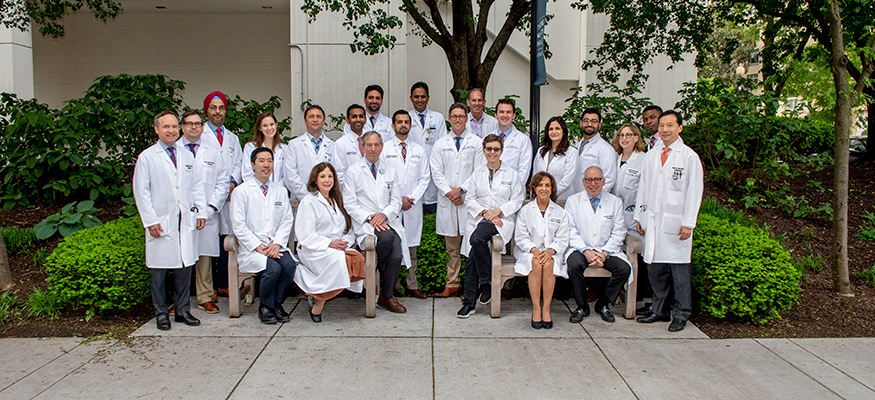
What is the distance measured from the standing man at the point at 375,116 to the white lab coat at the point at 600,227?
2.50 metres

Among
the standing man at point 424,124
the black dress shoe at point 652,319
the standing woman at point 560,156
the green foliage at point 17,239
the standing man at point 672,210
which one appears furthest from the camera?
the green foliage at point 17,239

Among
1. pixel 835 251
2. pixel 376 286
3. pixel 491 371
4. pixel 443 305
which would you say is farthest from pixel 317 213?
pixel 835 251

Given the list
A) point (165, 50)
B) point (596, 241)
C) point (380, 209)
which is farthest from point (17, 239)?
point (165, 50)

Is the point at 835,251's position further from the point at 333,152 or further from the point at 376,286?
the point at 333,152

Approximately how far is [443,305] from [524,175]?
1.65m

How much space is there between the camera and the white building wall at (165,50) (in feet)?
47.0

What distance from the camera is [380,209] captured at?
5.88 metres

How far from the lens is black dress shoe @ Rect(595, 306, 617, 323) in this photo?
5.39 m

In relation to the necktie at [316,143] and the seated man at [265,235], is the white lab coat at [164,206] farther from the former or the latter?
the necktie at [316,143]

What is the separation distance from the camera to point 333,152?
645cm

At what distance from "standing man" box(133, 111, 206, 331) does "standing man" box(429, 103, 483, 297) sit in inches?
94.0

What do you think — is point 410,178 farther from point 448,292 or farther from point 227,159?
point 227,159

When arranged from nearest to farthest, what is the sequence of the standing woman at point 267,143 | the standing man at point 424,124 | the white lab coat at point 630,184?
the white lab coat at point 630,184, the standing woman at point 267,143, the standing man at point 424,124

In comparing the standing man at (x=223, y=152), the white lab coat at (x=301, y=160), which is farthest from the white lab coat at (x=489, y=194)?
the standing man at (x=223, y=152)
